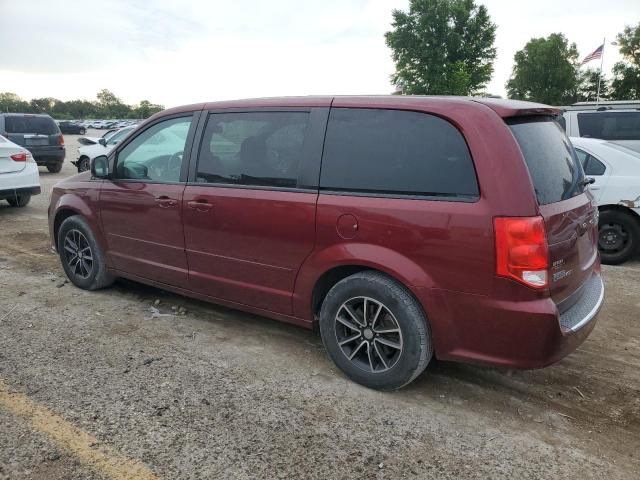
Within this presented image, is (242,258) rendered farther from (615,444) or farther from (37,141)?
(37,141)

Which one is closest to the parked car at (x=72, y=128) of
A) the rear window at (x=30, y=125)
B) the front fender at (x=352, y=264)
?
the rear window at (x=30, y=125)

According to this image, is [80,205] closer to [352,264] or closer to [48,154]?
[352,264]

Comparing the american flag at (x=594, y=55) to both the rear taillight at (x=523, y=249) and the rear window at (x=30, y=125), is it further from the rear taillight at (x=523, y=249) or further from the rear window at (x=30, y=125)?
the rear taillight at (x=523, y=249)

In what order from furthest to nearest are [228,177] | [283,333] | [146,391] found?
[283,333] < [228,177] < [146,391]

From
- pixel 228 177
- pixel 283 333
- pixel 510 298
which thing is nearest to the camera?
pixel 510 298

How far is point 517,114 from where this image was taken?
3.01m

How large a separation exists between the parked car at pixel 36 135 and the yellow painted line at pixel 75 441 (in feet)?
44.0

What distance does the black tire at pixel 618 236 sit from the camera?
6.34 metres

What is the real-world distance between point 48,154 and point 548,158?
15.0 m

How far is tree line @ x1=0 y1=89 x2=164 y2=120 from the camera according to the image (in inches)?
3804

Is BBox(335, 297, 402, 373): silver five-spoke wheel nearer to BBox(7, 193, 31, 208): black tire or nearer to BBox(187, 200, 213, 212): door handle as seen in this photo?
BBox(187, 200, 213, 212): door handle

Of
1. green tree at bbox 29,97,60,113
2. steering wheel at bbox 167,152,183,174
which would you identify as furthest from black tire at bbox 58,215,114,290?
green tree at bbox 29,97,60,113

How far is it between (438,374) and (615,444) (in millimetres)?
1075

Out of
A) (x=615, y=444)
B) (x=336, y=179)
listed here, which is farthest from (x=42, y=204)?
(x=615, y=444)
